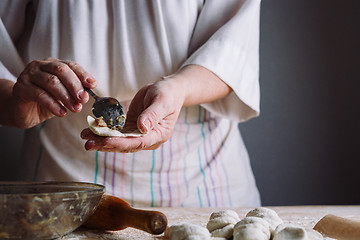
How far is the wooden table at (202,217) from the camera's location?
656 mm

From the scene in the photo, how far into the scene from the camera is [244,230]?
1.82 feet

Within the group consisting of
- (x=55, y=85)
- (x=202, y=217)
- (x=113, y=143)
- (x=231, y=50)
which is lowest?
(x=202, y=217)

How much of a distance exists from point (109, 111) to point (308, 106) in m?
1.19

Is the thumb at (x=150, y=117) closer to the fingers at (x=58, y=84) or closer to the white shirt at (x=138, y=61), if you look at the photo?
the fingers at (x=58, y=84)

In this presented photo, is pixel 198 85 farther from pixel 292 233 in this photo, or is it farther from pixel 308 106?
pixel 308 106

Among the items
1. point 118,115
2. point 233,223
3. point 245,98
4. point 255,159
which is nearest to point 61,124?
point 118,115

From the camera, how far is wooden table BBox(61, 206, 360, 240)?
656 millimetres

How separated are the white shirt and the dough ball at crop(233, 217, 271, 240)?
52 centimetres

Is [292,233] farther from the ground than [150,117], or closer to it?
closer to it

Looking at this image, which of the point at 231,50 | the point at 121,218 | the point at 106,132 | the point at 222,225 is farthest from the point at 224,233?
the point at 231,50

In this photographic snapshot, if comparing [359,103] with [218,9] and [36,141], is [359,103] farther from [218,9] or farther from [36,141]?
[36,141]

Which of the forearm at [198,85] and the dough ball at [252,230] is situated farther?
the forearm at [198,85]

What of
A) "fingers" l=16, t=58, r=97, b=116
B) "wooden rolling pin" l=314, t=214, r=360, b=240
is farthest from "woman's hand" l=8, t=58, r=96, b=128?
"wooden rolling pin" l=314, t=214, r=360, b=240

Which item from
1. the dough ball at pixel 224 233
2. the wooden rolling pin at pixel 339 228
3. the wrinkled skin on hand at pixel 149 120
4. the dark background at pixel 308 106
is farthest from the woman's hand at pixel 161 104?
the dark background at pixel 308 106
